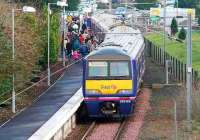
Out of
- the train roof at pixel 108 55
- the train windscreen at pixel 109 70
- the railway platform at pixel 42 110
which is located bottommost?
the railway platform at pixel 42 110

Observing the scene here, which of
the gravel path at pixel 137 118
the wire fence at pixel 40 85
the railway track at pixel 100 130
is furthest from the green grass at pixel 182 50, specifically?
the railway track at pixel 100 130

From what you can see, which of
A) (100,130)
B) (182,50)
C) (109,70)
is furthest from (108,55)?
(182,50)

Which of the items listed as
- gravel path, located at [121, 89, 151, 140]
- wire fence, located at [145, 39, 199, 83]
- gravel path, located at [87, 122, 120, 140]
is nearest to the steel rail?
gravel path, located at [87, 122, 120, 140]

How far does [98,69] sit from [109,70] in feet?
1.34

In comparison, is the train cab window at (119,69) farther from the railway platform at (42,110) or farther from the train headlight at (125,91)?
the railway platform at (42,110)

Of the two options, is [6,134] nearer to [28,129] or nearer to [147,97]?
[28,129]

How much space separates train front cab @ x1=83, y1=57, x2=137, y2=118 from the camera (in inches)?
1019

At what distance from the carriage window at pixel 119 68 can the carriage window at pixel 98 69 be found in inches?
8.5

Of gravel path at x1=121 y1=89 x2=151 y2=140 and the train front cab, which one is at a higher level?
the train front cab

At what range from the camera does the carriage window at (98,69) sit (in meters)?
26.2

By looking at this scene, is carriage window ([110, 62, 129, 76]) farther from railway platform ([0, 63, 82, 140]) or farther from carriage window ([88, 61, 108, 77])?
railway platform ([0, 63, 82, 140])

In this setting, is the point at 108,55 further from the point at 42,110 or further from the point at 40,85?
the point at 40,85

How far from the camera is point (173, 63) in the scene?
42812 mm

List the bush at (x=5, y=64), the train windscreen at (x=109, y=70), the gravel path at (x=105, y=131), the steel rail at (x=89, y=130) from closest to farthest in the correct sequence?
the steel rail at (x=89, y=130) < the gravel path at (x=105, y=131) < the bush at (x=5, y=64) < the train windscreen at (x=109, y=70)
